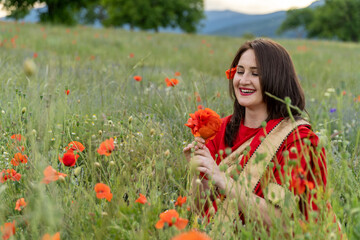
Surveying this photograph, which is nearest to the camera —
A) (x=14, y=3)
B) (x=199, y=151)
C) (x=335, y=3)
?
(x=199, y=151)

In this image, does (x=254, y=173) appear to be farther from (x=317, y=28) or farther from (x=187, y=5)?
(x=317, y=28)

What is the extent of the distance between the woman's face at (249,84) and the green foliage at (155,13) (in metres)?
32.8

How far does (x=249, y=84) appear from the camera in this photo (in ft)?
7.28

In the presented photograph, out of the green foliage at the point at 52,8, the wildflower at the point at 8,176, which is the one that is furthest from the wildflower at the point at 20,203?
the green foliage at the point at 52,8

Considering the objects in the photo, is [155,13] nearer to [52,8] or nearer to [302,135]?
[52,8]

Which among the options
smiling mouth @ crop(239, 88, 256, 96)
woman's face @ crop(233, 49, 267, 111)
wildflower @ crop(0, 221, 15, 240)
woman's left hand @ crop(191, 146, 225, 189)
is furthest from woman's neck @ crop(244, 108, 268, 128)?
wildflower @ crop(0, 221, 15, 240)

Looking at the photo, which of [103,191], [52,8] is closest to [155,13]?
[52,8]

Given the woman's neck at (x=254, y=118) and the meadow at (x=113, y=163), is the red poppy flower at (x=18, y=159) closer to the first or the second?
the meadow at (x=113, y=163)

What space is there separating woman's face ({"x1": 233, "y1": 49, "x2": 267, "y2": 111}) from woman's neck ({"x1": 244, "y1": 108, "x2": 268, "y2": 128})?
0.08 feet

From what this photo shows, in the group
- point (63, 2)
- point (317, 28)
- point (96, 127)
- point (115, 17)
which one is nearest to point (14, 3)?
point (63, 2)

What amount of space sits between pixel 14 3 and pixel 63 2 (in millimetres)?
3287

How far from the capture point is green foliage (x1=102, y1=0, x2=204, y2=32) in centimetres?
3447

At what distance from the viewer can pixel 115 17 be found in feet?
120

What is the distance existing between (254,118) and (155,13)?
1318 inches
